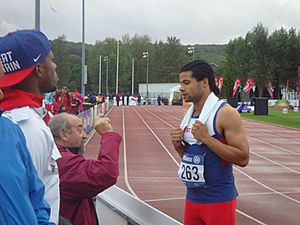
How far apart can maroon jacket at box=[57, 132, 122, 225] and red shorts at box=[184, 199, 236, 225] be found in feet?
2.66

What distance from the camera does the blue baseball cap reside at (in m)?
2.32

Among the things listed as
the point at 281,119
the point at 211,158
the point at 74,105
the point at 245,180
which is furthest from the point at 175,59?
the point at 211,158

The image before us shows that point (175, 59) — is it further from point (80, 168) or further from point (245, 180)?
point (80, 168)

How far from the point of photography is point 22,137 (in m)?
1.92

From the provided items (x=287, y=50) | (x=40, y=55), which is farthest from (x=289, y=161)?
(x=287, y=50)

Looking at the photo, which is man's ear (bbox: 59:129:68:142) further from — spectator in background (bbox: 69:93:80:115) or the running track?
spectator in background (bbox: 69:93:80:115)

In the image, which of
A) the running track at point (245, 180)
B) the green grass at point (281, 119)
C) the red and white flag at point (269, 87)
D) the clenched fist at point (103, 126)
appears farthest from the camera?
the red and white flag at point (269, 87)

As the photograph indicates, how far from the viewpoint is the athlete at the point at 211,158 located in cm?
347

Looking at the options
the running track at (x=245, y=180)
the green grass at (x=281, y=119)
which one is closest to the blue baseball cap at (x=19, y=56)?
the running track at (x=245, y=180)

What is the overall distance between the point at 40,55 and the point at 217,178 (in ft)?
5.18

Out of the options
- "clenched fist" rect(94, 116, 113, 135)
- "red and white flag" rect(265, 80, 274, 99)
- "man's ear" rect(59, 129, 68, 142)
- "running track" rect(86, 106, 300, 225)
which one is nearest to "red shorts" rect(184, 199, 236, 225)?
"clenched fist" rect(94, 116, 113, 135)

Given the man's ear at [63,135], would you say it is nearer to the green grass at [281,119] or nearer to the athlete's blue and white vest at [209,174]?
the athlete's blue and white vest at [209,174]

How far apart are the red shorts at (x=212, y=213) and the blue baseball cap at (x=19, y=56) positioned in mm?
1591

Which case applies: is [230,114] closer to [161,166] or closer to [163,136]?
[161,166]
